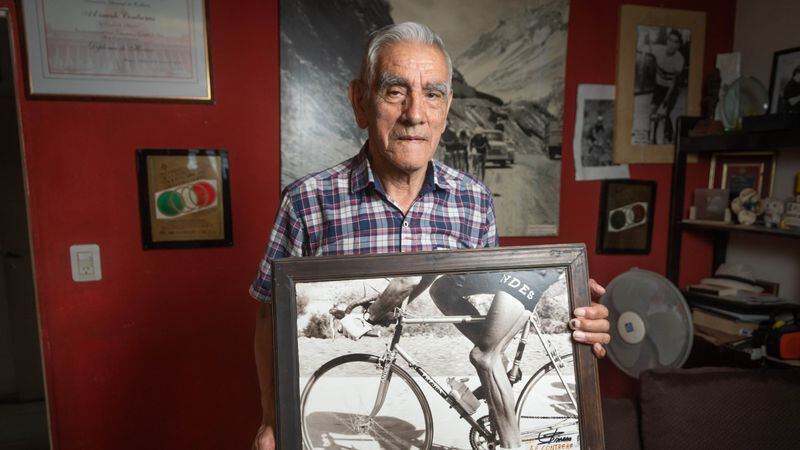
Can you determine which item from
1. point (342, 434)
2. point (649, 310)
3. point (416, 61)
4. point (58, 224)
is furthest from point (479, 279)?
point (58, 224)

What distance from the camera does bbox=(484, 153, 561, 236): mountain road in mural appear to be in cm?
232

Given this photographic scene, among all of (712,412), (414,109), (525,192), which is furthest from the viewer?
(525,192)

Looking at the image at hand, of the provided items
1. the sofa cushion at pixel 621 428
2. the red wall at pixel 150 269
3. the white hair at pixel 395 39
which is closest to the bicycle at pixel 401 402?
the white hair at pixel 395 39

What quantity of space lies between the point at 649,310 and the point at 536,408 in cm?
144

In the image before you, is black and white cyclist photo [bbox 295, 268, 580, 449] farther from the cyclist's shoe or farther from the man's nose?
the man's nose

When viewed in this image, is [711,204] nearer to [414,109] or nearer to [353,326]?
[414,109]

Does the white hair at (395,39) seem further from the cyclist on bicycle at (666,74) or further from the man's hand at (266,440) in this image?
the cyclist on bicycle at (666,74)

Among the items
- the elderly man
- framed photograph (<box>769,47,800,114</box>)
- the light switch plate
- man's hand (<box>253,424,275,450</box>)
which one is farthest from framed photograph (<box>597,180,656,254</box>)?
the light switch plate

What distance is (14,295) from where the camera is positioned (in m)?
3.47

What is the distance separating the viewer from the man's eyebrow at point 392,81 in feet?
3.66

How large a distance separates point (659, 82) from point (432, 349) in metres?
2.28

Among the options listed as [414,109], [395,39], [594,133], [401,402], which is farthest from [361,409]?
[594,133]

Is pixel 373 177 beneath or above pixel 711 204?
above

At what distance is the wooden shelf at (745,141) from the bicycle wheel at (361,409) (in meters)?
1.99
